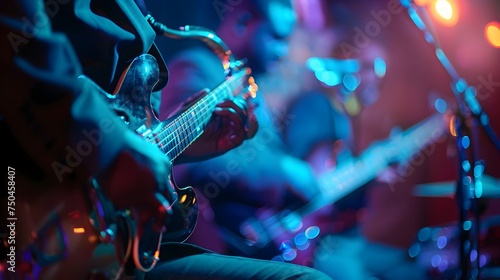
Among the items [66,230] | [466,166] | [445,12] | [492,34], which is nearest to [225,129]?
[66,230]

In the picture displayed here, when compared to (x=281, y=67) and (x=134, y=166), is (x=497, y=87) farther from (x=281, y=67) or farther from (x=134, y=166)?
(x=134, y=166)

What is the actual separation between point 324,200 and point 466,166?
1.83ft

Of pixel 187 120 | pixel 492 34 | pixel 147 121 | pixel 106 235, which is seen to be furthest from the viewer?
pixel 492 34

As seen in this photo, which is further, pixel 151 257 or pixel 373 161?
pixel 373 161

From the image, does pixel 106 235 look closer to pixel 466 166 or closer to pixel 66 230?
pixel 66 230

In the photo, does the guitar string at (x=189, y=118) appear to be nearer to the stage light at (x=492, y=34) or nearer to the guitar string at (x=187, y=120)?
the guitar string at (x=187, y=120)

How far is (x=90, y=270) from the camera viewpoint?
3.91 feet

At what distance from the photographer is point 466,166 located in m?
1.89

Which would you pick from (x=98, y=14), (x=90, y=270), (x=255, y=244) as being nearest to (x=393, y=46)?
(x=255, y=244)

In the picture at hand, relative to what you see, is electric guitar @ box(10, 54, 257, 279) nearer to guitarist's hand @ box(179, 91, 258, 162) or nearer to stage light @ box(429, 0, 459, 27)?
guitarist's hand @ box(179, 91, 258, 162)

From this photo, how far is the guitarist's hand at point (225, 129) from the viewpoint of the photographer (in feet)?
4.83

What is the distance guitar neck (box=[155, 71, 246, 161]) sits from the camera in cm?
135

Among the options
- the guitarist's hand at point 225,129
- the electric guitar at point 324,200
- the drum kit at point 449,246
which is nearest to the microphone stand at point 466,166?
the drum kit at point 449,246

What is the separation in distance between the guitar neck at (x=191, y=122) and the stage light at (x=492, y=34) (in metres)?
1.28
